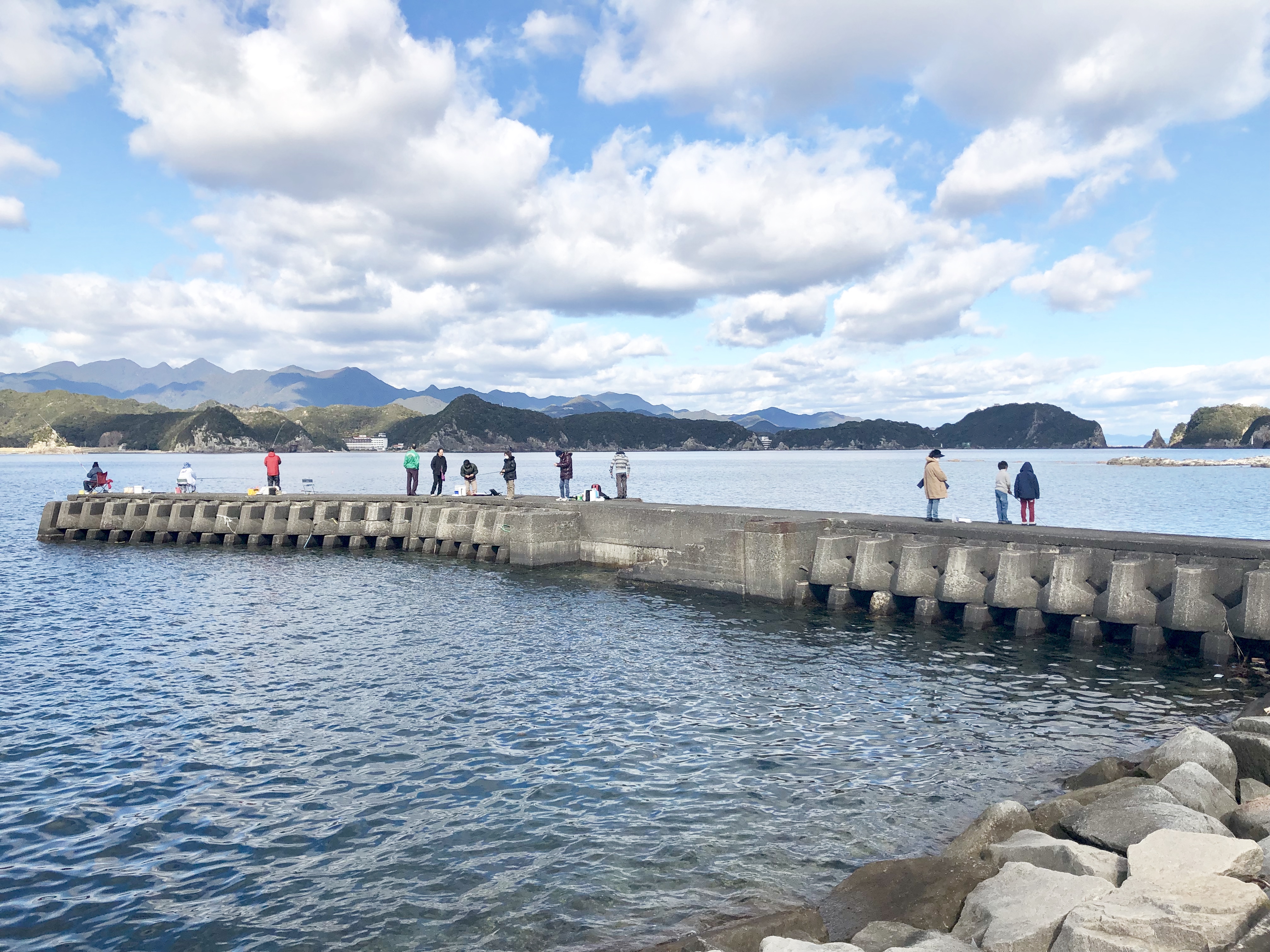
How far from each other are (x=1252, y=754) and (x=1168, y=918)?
551 cm

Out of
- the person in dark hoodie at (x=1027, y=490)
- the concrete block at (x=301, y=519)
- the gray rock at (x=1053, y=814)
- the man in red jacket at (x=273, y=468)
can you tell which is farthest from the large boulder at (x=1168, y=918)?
the man in red jacket at (x=273, y=468)

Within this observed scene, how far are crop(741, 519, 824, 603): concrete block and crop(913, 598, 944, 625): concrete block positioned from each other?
325 centimetres

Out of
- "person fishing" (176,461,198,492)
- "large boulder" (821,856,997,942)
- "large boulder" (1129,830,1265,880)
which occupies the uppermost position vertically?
"person fishing" (176,461,198,492)

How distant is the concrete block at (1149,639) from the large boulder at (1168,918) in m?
11.4

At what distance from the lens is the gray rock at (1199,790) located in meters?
7.94

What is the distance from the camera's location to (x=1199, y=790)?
803 centimetres

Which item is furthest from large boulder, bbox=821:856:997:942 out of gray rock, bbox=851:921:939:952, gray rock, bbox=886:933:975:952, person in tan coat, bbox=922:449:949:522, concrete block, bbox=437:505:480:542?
concrete block, bbox=437:505:480:542

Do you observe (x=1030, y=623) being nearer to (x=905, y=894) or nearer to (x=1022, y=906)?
(x=905, y=894)

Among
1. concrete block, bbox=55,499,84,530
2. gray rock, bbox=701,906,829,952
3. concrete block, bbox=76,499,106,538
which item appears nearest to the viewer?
gray rock, bbox=701,906,829,952

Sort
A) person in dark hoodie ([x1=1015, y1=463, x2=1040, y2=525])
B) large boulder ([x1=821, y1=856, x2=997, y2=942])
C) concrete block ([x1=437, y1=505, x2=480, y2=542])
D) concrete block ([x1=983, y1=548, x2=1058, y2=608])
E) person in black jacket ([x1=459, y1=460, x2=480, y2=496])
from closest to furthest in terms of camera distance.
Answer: large boulder ([x1=821, y1=856, x2=997, y2=942]) < concrete block ([x1=983, y1=548, x2=1058, y2=608]) < person in dark hoodie ([x1=1015, y1=463, x2=1040, y2=525]) < concrete block ([x1=437, y1=505, x2=480, y2=542]) < person in black jacket ([x1=459, y1=460, x2=480, y2=496])

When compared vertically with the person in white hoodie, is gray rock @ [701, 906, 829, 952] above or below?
below

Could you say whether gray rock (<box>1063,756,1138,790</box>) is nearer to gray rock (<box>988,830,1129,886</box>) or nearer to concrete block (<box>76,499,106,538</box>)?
gray rock (<box>988,830,1129,886</box>)

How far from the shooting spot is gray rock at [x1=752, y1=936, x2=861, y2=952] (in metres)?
5.61

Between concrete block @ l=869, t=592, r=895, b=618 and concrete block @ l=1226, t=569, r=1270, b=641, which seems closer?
concrete block @ l=1226, t=569, r=1270, b=641
